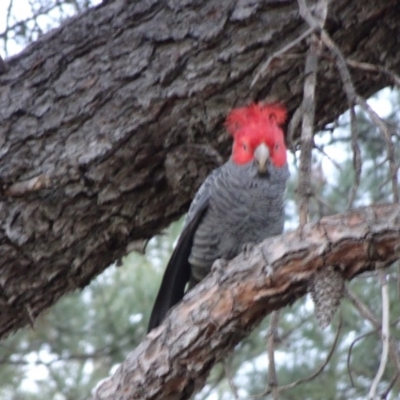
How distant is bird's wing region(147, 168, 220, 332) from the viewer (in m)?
3.25

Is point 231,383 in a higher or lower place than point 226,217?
lower

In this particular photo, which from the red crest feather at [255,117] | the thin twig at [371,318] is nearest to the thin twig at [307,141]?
the thin twig at [371,318]

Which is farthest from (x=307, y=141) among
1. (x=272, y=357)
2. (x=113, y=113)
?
(x=113, y=113)

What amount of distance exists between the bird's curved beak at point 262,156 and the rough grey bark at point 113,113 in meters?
0.17

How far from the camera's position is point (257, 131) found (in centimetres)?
319

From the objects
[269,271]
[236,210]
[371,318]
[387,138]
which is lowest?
[371,318]

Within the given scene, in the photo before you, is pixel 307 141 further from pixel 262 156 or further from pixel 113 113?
pixel 113 113

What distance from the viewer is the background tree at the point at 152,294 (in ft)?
9.96

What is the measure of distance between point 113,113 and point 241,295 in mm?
1050

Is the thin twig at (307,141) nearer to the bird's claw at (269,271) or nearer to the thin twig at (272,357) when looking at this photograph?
the bird's claw at (269,271)

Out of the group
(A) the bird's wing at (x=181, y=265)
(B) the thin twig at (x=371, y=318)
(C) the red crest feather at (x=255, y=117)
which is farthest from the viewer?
(A) the bird's wing at (x=181, y=265)

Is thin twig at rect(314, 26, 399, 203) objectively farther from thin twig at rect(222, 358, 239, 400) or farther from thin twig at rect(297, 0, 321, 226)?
thin twig at rect(222, 358, 239, 400)

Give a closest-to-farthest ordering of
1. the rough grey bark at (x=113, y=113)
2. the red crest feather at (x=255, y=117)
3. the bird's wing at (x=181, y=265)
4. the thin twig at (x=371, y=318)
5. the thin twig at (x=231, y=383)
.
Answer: the thin twig at (x=371, y=318) < the thin twig at (x=231, y=383) < the rough grey bark at (x=113, y=113) < the red crest feather at (x=255, y=117) < the bird's wing at (x=181, y=265)

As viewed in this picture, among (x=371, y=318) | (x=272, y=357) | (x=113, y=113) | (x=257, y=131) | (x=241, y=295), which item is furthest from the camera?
(x=257, y=131)
